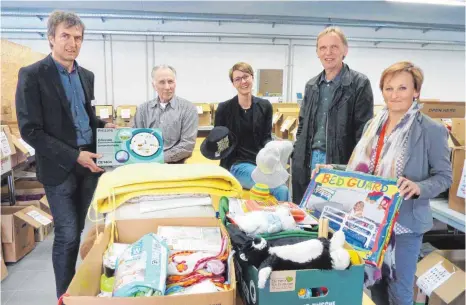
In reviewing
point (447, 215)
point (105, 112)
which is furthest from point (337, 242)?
point (105, 112)

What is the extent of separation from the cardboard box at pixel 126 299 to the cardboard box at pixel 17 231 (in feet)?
7.67

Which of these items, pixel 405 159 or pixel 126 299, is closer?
pixel 126 299

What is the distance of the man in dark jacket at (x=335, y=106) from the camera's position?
1.88 metres

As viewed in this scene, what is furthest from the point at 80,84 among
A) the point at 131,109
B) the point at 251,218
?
the point at 131,109

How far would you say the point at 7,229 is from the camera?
9.05 feet

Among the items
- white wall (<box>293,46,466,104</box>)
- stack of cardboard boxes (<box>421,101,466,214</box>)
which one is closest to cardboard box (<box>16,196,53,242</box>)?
stack of cardboard boxes (<box>421,101,466,214</box>)

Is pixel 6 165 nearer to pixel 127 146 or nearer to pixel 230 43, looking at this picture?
pixel 127 146

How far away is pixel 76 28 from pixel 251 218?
145 cm

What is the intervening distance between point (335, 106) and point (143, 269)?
150cm

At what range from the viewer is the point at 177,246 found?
849 millimetres

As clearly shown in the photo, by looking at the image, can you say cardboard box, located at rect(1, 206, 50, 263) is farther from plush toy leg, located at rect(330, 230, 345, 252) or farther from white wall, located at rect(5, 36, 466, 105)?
white wall, located at rect(5, 36, 466, 105)

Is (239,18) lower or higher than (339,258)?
higher

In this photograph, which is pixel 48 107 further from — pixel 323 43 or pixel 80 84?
pixel 323 43

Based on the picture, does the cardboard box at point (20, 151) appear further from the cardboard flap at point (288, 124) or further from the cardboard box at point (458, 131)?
the cardboard box at point (458, 131)
